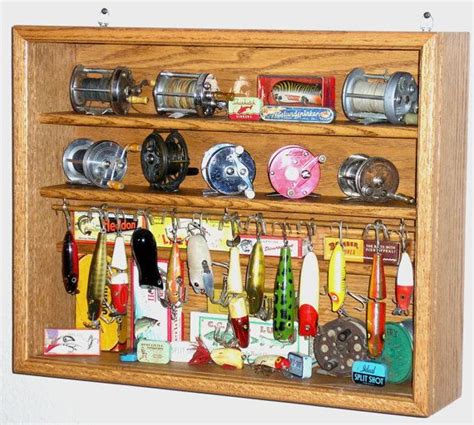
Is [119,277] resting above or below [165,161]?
below

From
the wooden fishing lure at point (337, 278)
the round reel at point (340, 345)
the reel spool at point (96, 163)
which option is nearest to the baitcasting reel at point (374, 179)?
the wooden fishing lure at point (337, 278)

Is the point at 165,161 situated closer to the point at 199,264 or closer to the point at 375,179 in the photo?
the point at 199,264

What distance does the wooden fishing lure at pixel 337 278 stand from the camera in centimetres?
245

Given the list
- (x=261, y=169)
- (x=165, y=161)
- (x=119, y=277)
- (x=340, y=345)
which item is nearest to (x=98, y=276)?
(x=119, y=277)

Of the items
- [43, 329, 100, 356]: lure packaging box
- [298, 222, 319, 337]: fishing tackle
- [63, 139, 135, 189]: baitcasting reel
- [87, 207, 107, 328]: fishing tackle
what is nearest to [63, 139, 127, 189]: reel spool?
[63, 139, 135, 189]: baitcasting reel

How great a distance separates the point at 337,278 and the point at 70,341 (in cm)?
54

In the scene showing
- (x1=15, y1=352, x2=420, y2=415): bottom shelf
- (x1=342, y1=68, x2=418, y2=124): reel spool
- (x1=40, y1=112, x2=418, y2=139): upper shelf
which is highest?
(x1=342, y1=68, x2=418, y2=124): reel spool

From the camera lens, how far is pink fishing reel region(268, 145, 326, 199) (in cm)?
248

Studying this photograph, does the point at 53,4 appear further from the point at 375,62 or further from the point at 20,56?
the point at 375,62

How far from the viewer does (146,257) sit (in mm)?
2561

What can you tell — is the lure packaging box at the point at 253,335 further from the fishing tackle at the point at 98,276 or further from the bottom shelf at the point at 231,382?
Result: the fishing tackle at the point at 98,276

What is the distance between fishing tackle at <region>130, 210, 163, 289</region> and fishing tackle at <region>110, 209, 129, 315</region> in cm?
3

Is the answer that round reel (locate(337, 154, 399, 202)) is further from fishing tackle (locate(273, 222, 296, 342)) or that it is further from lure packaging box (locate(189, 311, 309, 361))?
lure packaging box (locate(189, 311, 309, 361))

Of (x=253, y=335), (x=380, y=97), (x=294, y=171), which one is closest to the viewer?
(x=380, y=97)
